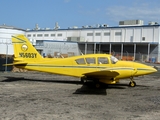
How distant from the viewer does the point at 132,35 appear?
198ft

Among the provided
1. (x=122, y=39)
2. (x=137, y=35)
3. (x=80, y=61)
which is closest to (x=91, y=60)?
(x=80, y=61)

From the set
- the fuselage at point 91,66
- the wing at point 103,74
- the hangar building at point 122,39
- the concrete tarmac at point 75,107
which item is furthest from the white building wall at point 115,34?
the concrete tarmac at point 75,107

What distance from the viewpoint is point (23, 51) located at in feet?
53.3

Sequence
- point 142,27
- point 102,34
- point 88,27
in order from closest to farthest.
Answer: point 142,27
point 102,34
point 88,27

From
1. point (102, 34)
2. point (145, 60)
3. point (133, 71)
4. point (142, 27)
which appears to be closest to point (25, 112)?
point (133, 71)

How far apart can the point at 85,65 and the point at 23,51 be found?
4371mm

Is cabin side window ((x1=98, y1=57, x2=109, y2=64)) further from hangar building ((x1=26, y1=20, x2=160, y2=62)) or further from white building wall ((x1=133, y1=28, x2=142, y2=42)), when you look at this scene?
white building wall ((x1=133, y1=28, x2=142, y2=42))

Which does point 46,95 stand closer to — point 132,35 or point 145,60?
point 145,60

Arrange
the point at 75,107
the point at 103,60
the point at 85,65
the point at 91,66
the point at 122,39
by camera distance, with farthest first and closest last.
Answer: the point at 122,39 → the point at 85,65 → the point at 91,66 → the point at 103,60 → the point at 75,107

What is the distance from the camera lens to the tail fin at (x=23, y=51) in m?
16.0

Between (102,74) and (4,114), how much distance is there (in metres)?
6.72

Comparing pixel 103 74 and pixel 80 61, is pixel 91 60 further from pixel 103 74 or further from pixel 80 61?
pixel 103 74

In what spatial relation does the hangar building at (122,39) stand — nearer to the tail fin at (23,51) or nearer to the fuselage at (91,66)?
the tail fin at (23,51)

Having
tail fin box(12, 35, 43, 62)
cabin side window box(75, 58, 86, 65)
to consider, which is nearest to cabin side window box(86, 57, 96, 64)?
cabin side window box(75, 58, 86, 65)
